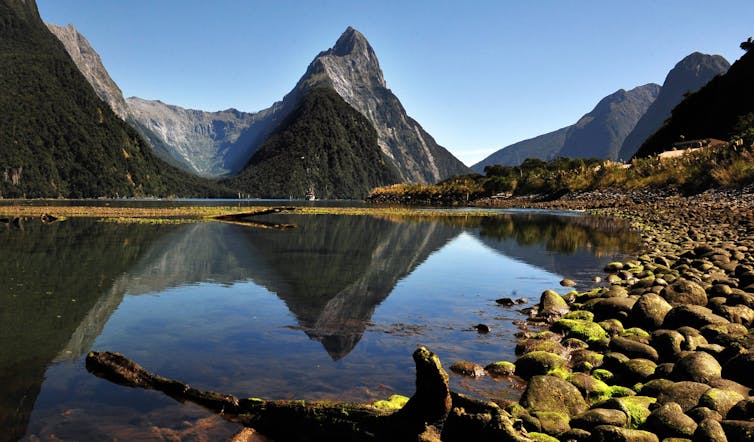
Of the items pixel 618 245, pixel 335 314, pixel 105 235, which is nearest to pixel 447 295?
pixel 335 314

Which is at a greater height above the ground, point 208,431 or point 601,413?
point 601,413

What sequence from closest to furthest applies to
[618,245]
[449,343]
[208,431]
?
[208,431]
[449,343]
[618,245]

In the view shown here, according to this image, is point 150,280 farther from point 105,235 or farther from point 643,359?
Result: point 105,235

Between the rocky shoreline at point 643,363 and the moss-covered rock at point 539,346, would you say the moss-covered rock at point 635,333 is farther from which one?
the moss-covered rock at point 539,346

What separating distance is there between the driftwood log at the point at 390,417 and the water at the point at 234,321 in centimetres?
41

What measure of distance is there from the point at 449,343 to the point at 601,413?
5.06 m

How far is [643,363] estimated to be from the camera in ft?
28.1

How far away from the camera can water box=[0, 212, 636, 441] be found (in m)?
7.68

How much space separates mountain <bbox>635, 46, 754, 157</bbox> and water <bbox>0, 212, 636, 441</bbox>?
105m

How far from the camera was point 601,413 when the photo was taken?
20.5ft

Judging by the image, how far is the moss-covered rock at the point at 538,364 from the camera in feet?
29.6

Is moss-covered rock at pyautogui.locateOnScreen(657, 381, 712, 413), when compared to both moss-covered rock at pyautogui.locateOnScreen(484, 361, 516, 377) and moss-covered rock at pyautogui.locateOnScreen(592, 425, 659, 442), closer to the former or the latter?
moss-covered rock at pyautogui.locateOnScreen(592, 425, 659, 442)

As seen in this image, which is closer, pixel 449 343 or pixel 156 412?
pixel 156 412

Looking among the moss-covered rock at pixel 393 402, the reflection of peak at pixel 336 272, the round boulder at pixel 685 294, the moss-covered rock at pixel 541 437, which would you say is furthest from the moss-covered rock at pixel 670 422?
the round boulder at pixel 685 294
